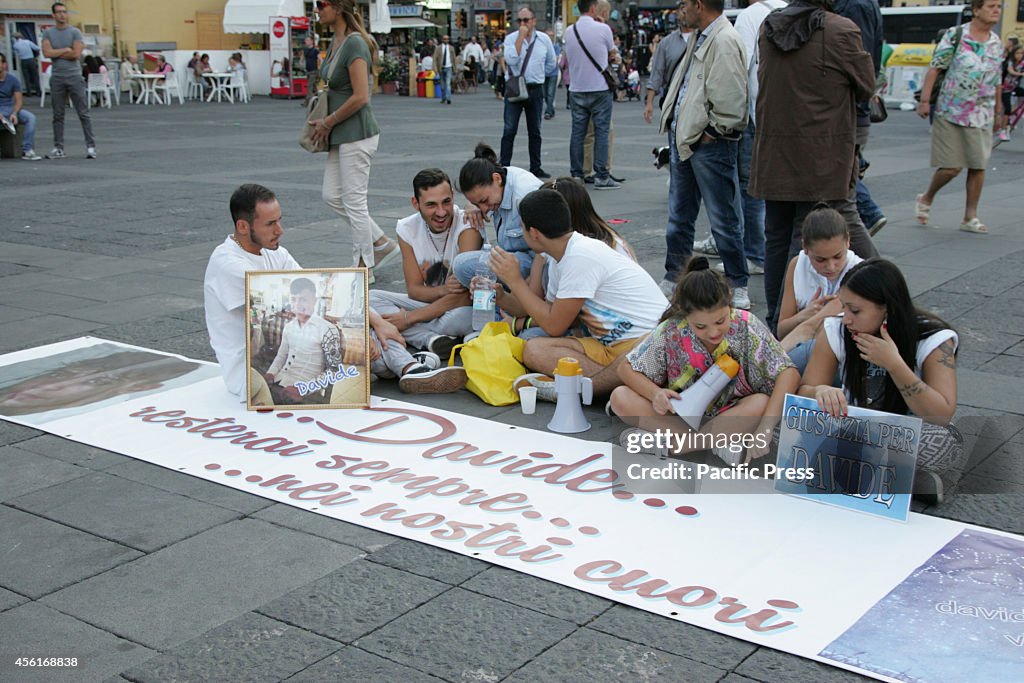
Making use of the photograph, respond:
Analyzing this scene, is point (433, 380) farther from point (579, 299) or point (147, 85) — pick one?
point (147, 85)

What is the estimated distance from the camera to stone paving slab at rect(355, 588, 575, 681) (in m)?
2.64

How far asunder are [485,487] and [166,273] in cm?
423

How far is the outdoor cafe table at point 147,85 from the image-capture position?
25.8m

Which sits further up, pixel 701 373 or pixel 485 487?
pixel 701 373

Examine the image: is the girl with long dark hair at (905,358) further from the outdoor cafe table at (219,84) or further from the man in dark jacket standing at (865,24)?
the outdoor cafe table at (219,84)

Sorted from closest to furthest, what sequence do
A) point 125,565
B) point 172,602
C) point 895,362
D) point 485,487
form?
point 172,602
point 125,565
point 895,362
point 485,487

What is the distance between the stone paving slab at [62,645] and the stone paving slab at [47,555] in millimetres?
149

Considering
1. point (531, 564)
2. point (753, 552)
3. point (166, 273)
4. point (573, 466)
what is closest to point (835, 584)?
point (753, 552)

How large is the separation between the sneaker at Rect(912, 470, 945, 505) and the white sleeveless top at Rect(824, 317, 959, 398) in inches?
12.7

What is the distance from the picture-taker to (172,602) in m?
2.96

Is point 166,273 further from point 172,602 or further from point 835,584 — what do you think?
point 835,584

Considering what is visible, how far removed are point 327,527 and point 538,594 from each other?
0.81 meters

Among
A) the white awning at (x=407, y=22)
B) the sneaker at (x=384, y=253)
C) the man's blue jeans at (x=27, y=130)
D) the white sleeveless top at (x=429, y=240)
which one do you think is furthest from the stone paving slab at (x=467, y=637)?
the white awning at (x=407, y=22)

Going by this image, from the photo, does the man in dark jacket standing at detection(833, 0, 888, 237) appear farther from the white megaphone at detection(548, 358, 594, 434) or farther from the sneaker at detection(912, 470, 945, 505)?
the sneaker at detection(912, 470, 945, 505)
